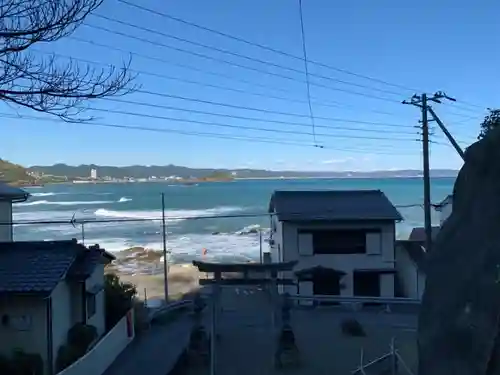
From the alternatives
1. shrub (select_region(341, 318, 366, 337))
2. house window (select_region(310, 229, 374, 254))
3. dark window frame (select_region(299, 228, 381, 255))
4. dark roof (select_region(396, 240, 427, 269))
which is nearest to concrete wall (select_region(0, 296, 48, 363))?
shrub (select_region(341, 318, 366, 337))

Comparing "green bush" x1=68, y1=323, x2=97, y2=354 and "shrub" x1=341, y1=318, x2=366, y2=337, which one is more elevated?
"green bush" x1=68, y1=323, x2=97, y2=354

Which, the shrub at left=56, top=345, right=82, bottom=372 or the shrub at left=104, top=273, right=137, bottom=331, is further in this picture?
the shrub at left=104, top=273, right=137, bottom=331

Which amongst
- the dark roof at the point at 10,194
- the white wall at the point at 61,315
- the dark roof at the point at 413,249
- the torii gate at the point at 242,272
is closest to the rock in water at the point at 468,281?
the torii gate at the point at 242,272

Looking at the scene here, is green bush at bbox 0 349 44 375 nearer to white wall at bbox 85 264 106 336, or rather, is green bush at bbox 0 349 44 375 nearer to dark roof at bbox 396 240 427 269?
white wall at bbox 85 264 106 336

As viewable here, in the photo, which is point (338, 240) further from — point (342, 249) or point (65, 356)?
point (65, 356)

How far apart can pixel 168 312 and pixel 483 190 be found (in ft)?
35.1

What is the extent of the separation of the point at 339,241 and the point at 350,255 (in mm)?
541

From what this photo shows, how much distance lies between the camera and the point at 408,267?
57.6ft

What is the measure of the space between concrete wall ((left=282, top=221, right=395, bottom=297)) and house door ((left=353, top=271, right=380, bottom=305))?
19 cm

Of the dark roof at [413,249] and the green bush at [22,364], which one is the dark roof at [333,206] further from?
the green bush at [22,364]

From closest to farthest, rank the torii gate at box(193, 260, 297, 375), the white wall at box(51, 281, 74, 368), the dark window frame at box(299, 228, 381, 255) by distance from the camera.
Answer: the torii gate at box(193, 260, 297, 375)
the white wall at box(51, 281, 74, 368)
the dark window frame at box(299, 228, 381, 255)

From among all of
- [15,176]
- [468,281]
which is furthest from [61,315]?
[15,176]

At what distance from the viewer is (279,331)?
905 centimetres

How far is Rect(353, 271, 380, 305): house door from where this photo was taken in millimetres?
16444
